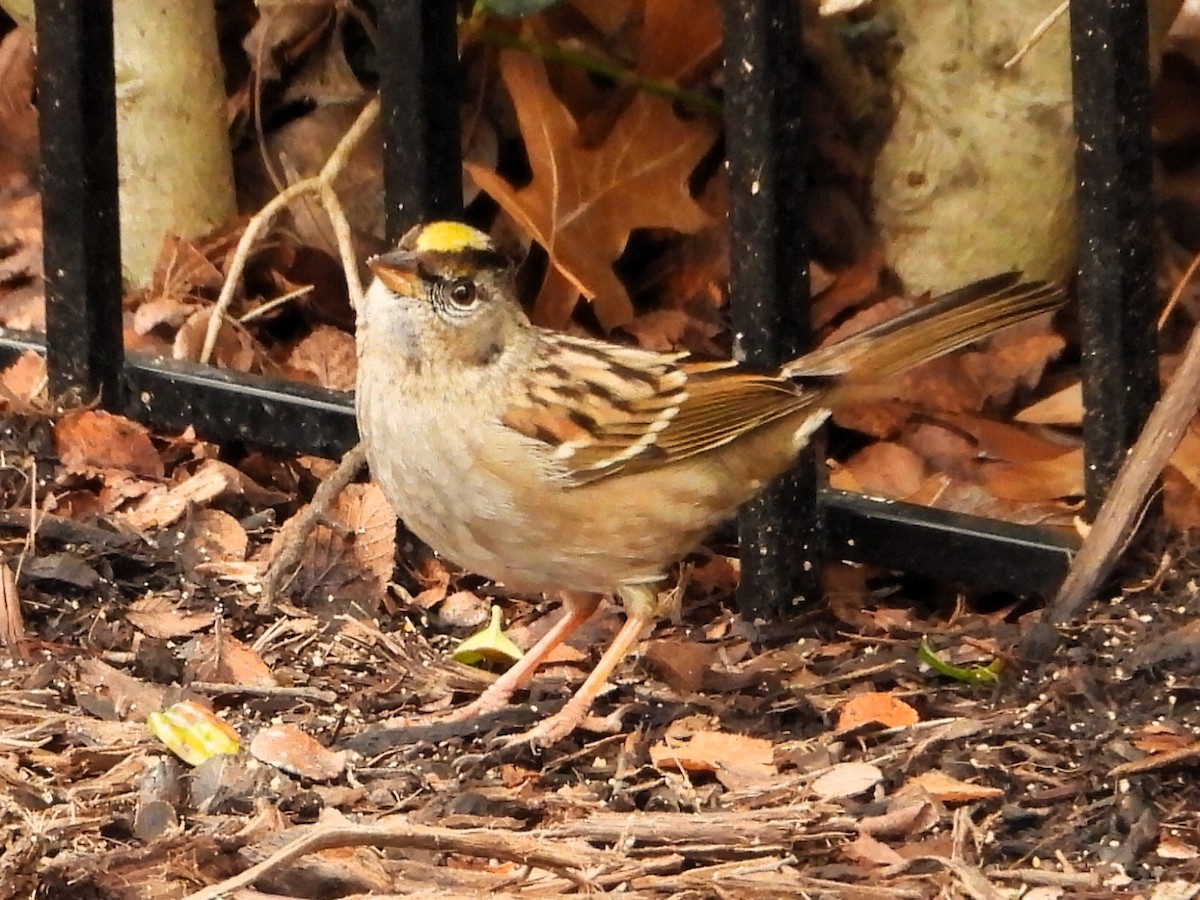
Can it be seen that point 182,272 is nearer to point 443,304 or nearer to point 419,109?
point 419,109

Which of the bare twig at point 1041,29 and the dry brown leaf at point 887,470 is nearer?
the bare twig at point 1041,29

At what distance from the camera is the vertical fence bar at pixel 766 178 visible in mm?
3135

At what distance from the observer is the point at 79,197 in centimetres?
382

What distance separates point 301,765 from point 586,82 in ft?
6.66

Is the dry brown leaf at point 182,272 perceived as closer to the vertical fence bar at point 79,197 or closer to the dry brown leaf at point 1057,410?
the vertical fence bar at point 79,197

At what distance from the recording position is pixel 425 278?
307cm

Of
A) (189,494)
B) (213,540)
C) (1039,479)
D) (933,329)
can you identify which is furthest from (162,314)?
(1039,479)

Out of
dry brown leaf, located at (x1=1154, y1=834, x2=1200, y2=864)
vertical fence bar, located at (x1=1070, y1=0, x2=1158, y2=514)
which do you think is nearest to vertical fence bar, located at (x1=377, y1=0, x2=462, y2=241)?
vertical fence bar, located at (x1=1070, y1=0, x2=1158, y2=514)

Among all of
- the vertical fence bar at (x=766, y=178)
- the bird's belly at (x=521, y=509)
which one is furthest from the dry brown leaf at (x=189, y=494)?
the vertical fence bar at (x=766, y=178)

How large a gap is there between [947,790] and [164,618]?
58.9 inches

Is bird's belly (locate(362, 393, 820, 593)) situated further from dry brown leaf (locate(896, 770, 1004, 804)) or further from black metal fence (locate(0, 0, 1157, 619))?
dry brown leaf (locate(896, 770, 1004, 804))

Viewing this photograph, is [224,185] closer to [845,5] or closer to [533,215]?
[533,215]

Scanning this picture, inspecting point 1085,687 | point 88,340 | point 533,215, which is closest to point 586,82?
point 533,215

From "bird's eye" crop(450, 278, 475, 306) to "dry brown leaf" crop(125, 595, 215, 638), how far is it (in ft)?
2.64
